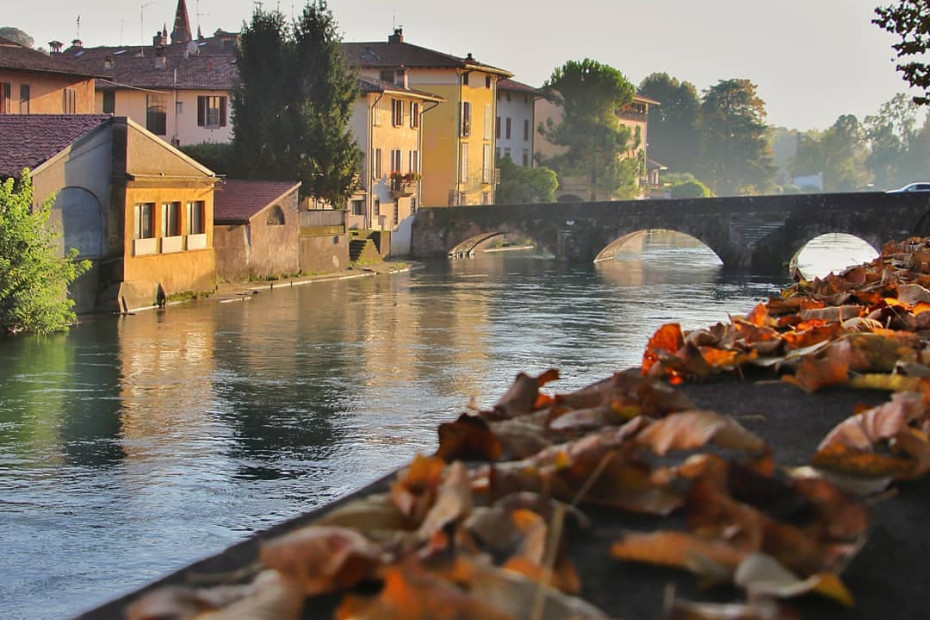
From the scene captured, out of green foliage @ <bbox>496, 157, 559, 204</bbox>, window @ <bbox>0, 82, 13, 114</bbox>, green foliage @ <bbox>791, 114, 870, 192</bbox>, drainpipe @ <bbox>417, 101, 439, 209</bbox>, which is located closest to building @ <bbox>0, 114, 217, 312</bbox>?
window @ <bbox>0, 82, 13, 114</bbox>

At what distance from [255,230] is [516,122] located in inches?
1237

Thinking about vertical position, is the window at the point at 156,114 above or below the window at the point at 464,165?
above

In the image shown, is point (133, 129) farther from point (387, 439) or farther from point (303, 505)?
point (303, 505)

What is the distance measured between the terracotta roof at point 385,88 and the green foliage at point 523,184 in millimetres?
9631

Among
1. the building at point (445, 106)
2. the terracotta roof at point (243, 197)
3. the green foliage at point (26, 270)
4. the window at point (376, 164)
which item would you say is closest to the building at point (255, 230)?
the terracotta roof at point (243, 197)

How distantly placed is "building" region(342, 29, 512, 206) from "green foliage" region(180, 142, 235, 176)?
11.7 meters

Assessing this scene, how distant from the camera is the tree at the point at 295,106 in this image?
42594mm

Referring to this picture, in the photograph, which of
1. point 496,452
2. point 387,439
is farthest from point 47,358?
point 496,452

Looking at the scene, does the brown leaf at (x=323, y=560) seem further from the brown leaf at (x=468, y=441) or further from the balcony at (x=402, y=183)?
the balcony at (x=402, y=183)

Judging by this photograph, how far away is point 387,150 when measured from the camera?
50594mm

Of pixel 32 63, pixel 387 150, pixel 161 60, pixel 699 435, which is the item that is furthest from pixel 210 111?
pixel 699 435

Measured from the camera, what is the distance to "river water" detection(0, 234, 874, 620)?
40.4 feet

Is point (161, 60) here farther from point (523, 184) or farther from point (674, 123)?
point (674, 123)

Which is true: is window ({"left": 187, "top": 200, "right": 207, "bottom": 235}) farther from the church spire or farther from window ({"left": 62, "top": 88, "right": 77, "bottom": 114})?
the church spire
